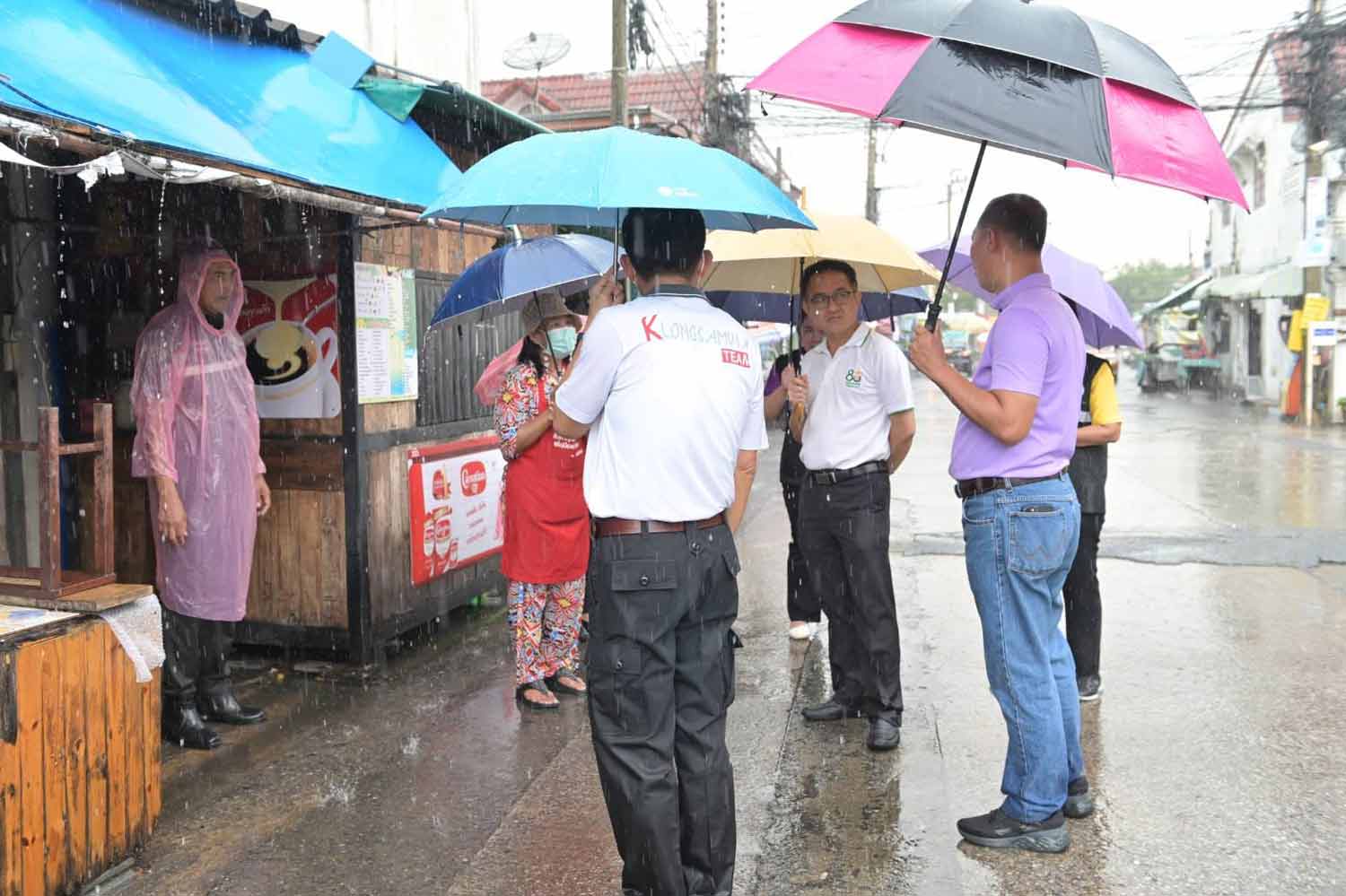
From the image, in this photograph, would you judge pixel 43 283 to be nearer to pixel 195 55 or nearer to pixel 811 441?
pixel 195 55

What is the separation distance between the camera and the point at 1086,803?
390cm

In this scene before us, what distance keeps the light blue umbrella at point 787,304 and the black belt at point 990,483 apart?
210 cm

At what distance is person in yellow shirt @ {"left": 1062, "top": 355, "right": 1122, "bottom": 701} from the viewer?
16.0ft

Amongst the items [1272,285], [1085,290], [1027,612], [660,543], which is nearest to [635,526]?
[660,543]

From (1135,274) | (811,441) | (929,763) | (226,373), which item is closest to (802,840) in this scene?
(929,763)

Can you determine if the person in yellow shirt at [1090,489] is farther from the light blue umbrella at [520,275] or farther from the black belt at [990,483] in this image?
the light blue umbrella at [520,275]

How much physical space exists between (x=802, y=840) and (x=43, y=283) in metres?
4.59

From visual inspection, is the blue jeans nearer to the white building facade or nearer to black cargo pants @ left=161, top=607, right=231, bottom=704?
black cargo pants @ left=161, top=607, right=231, bottom=704

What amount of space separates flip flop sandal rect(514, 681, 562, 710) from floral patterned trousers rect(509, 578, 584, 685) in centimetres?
3

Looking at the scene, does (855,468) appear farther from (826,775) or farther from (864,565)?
(826,775)

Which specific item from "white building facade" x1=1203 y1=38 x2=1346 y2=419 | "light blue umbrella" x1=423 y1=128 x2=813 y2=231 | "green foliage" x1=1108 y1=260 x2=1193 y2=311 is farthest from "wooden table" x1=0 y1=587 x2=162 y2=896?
"green foliage" x1=1108 y1=260 x2=1193 y2=311

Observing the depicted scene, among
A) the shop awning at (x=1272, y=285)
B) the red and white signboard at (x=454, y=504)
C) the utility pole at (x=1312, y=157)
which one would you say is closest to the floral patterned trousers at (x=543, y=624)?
the red and white signboard at (x=454, y=504)

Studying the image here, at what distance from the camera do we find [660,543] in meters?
2.94

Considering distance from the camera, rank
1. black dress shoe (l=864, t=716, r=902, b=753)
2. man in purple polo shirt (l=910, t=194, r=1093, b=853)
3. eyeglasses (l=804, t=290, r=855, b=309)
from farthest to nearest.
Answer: eyeglasses (l=804, t=290, r=855, b=309)
black dress shoe (l=864, t=716, r=902, b=753)
man in purple polo shirt (l=910, t=194, r=1093, b=853)
